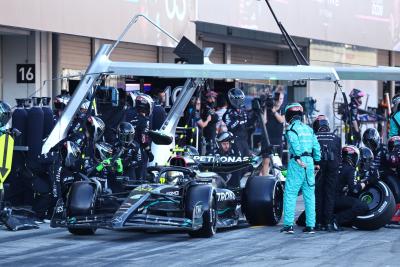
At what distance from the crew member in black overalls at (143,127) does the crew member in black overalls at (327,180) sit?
310cm

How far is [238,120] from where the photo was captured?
2148cm

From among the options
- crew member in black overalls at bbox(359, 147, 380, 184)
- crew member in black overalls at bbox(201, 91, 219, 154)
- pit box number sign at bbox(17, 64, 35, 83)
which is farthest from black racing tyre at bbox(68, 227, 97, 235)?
crew member in black overalls at bbox(201, 91, 219, 154)

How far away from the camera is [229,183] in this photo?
16.7 m

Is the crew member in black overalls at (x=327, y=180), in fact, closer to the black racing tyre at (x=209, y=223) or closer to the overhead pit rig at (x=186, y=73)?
the overhead pit rig at (x=186, y=73)

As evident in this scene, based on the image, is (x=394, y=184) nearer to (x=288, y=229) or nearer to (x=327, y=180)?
(x=327, y=180)

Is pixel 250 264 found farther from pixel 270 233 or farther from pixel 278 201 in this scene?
pixel 278 201

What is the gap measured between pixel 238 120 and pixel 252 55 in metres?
12.3

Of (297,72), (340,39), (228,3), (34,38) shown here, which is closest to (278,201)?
(297,72)

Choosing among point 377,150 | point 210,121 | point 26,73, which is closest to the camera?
point 377,150

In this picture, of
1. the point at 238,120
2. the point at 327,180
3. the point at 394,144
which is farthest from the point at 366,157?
the point at 238,120

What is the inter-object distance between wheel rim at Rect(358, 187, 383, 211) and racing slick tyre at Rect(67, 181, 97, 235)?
402 cm

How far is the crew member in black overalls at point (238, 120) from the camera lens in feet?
69.9

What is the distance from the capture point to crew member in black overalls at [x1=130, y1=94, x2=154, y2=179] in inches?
688

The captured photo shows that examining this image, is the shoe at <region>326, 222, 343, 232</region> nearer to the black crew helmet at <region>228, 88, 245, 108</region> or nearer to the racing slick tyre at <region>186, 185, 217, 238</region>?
the racing slick tyre at <region>186, 185, 217, 238</region>
